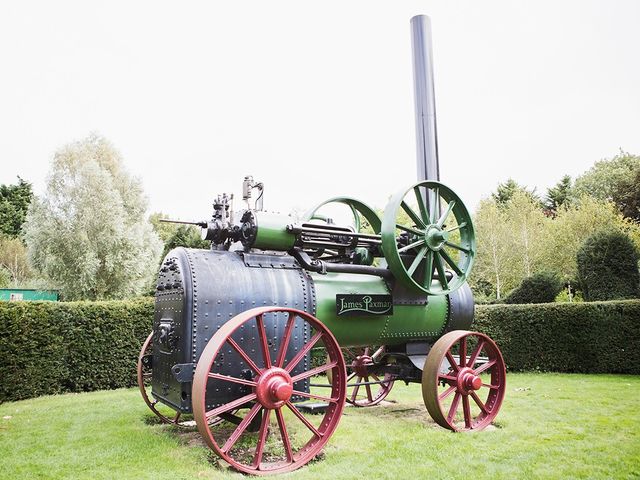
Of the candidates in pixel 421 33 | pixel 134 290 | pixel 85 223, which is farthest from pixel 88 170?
pixel 421 33

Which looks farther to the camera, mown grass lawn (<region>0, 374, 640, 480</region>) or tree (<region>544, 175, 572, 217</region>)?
tree (<region>544, 175, 572, 217</region>)

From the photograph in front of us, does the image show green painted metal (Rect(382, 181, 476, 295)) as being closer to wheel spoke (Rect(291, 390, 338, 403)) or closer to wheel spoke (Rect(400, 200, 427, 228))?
wheel spoke (Rect(400, 200, 427, 228))

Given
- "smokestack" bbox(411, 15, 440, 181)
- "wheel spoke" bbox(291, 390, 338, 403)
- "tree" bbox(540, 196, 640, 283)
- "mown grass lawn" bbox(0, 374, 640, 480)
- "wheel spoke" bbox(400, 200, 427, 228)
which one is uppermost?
"smokestack" bbox(411, 15, 440, 181)

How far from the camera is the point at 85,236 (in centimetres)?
2295

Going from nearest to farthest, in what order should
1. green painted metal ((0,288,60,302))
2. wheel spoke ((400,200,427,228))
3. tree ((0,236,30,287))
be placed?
wheel spoke ((400,200,427,228)) < green painted metal ((0,288,60,302)) < tree ((0,236,30,287))

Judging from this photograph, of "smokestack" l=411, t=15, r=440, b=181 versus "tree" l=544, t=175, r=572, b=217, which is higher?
"tree" l=544, t=175, r=572, b=217

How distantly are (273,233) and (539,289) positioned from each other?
966cm

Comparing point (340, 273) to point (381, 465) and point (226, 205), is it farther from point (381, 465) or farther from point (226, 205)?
point (381, 465)

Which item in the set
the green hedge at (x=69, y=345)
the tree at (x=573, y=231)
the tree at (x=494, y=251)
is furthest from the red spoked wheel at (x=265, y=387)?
the tree at (x=494, y=251)

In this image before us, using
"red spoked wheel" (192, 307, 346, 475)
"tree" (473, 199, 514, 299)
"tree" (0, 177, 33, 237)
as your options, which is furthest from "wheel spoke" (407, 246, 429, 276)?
"tree" (0, 177, 33, 237)

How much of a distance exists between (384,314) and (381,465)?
1.84 m

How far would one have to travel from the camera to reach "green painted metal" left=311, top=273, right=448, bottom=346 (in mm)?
5617

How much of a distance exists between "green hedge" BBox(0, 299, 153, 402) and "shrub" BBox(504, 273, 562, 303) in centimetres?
871

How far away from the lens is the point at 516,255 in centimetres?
→ 2461
